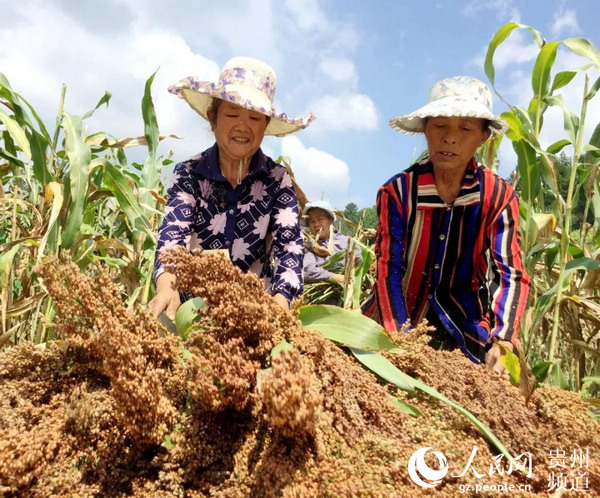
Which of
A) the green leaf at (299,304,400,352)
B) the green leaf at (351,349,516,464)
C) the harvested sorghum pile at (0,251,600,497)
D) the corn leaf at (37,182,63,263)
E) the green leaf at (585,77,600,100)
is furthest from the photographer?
the green leaf at (585,77,600,100)

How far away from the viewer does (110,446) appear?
65 centimetres

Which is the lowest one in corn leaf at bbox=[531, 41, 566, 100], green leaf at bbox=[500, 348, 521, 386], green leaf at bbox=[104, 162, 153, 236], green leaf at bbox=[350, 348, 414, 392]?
green leaf at bbox=[350, 348, 414, 392]

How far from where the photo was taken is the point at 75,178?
1.54m

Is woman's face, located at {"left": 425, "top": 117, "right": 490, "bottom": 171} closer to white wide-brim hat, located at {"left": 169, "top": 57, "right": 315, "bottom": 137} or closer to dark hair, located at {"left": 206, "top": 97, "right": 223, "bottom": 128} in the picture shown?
white wide-brim hat, located at {"left": 169, "top": 57, "right": 315, "bottom": 137}

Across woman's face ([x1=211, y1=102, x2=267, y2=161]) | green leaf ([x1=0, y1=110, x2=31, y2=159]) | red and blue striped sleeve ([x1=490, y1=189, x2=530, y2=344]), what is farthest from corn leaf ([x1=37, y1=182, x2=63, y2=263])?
red and blue striped sleeve ([x1=490, y1=189, x2=530, y2=344])

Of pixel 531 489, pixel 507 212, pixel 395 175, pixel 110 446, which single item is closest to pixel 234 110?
pixel 395 175

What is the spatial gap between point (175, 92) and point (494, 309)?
147 cm

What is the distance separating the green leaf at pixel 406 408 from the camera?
0.79 metres

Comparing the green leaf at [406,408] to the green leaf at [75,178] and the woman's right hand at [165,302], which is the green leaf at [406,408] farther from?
the green leaf at [75,178]

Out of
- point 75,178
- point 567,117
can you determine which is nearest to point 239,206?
point 75,178

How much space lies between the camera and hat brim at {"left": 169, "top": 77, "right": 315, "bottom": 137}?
1648mm

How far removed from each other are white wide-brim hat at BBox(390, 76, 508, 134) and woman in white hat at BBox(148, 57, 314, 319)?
419mm

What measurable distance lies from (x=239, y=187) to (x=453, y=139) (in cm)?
83

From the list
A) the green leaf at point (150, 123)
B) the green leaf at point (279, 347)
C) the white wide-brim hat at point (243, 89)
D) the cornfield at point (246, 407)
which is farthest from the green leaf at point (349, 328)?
the green leaf at point (150, 123)
